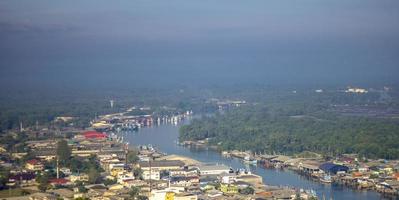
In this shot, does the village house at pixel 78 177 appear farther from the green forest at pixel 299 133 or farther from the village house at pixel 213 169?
the green forest at pixel 299 133

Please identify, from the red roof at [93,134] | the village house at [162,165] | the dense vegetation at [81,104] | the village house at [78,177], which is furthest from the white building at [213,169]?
the dense vegetation at [81,104]

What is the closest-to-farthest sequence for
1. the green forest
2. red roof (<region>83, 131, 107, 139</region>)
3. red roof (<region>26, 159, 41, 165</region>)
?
red roof (<region>26, 159, 41, 165</region>)
the green forest
red roof (<region>83, 131, 107, 139</region>)

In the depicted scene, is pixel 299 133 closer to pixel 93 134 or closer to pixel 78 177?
pixel 93 134

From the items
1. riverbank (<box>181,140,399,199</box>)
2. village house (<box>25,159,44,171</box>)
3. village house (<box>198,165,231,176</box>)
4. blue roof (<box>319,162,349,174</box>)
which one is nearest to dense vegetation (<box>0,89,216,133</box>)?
village house (<box>25,159,44,171</box>)

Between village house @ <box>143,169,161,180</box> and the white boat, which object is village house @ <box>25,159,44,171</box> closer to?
village house @ <box>143,169,161,180</box>

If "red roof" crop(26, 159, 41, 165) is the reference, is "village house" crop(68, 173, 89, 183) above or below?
below

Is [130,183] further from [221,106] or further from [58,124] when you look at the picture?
[221,106]
